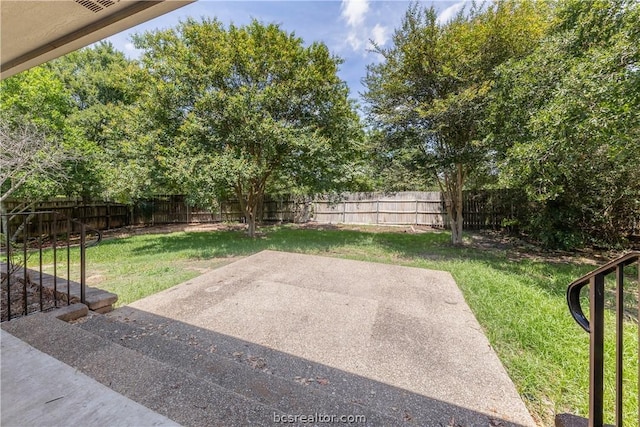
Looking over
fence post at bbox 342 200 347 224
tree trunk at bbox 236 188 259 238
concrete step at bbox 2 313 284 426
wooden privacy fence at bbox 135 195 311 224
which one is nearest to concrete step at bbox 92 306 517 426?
concrete step at bbox 2 313 284 426

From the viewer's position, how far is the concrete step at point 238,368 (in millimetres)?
1559

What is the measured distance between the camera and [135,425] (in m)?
1.20

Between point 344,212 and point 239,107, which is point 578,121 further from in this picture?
point 344,212

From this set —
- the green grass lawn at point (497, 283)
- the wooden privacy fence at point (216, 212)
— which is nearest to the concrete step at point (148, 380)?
the green grass lawn at point (497, 283)

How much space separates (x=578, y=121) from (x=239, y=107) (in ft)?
20.4

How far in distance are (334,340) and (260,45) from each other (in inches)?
294

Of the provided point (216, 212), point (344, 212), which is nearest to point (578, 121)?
point (344, 212)

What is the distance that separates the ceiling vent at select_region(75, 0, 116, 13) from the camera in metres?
1.70

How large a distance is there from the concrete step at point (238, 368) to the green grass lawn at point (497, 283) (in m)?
1.18

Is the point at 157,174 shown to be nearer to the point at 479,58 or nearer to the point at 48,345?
the point at 48,345

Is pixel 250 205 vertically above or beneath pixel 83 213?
above

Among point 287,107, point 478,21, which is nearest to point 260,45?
point 287,107

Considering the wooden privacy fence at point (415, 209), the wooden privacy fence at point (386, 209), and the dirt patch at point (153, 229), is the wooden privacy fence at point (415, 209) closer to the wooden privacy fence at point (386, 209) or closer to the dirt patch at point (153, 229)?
the wooden privacy fence at point (386, 209)

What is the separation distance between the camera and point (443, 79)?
239 inches
